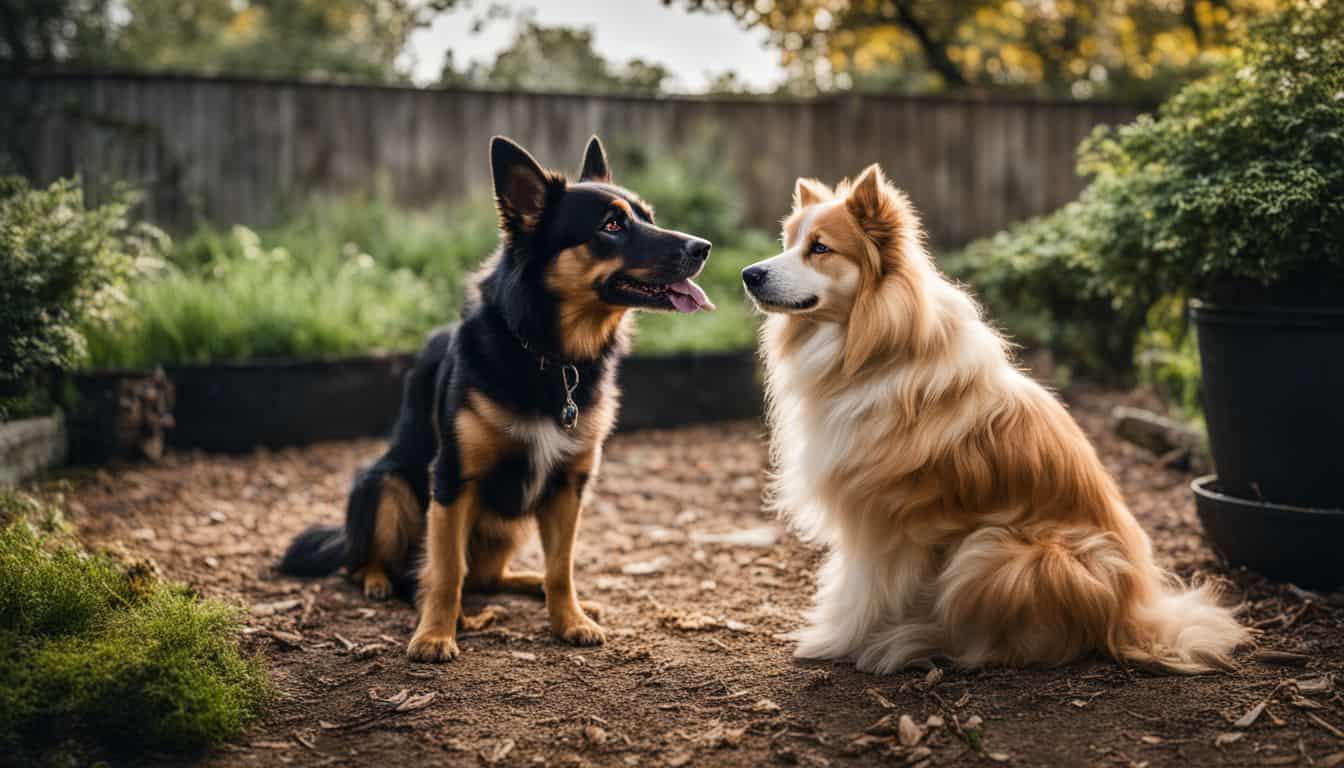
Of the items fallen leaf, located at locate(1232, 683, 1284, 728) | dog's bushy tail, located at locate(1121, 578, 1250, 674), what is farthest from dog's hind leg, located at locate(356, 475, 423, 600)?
fallen leaf, located at locate(1232, 683, 1284, 728)

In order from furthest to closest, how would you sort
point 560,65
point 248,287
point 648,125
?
1. point 560,65
2. point 648,125
3. point 248,287

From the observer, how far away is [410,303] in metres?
7.16

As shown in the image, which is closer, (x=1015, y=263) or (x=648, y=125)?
(x=1015, y=263)

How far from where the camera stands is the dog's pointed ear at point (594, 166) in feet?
12.3

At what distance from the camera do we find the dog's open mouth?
3.33 m

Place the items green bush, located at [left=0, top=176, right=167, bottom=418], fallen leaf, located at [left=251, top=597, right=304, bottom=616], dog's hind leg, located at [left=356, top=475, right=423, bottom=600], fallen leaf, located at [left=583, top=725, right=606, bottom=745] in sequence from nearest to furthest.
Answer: fallen leaf, located at [left=583, top=725, right=606, bottom=745] → fallen leaf, located at [left=251, top=597, right=304, bottom=616] → dog's hind leg, located at [left=356, top=475, right=423, bottom=600] → green bush, located at [left=0, top=176, right=167, bottom=418]

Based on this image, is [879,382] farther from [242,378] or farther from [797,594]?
[242,378]

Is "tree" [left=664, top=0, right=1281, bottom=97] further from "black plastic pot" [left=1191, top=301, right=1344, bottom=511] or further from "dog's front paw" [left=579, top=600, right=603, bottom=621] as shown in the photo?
"dog's front paw" [left=579, top=600, right=603, bottom=621]

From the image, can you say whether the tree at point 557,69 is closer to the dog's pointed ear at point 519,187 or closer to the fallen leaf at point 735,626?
the dog's pointed ear at point 519,187

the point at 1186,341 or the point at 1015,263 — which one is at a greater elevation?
the point at 1015,263

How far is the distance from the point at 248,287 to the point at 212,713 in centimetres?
471

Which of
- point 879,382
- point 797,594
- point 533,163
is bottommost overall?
point 797,594

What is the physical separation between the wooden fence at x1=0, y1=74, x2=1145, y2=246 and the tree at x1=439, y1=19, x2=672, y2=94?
0.50 m

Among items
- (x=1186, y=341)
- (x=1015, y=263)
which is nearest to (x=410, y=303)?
(x=1015, y=263)
